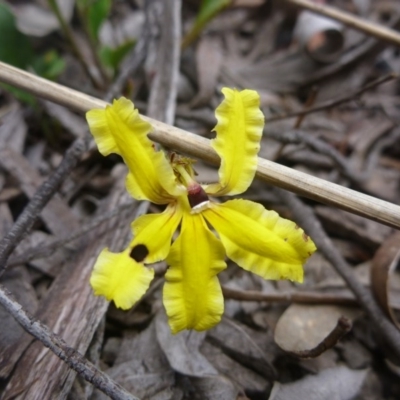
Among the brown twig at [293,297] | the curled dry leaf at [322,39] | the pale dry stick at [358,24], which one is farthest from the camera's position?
the curled dry leaf at [322,39]

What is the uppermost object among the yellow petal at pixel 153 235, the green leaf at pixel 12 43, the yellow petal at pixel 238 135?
the green leaf at pixel 12 43

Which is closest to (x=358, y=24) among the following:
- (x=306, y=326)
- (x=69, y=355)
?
(x=306, y=326)

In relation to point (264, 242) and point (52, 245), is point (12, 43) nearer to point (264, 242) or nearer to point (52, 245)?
point (52, 245)

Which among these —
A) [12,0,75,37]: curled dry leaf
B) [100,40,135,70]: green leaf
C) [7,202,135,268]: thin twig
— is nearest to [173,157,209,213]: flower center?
[7,202,135,268]: thin twig

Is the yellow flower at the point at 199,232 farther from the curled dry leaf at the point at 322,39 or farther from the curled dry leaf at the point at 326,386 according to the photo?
the curled dry leaf at the point at 322,39

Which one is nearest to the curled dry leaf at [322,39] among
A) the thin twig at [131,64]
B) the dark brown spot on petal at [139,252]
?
the thin twig at [131,64]

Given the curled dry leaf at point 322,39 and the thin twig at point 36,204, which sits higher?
the curled dry leaf at point 322,39

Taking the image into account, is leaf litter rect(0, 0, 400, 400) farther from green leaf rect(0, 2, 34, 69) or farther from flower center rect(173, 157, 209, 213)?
flower center rect(173, 157, 209, 213)
